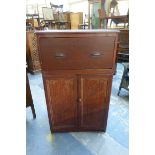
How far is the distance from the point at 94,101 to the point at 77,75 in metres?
0.33

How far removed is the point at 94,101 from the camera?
63.7 inches

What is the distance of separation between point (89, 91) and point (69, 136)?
576 mm

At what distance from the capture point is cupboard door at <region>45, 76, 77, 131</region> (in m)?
1.52

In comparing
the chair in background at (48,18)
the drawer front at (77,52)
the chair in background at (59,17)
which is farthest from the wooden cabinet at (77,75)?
the chair in background at (59,17)

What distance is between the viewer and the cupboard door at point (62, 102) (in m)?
1.52

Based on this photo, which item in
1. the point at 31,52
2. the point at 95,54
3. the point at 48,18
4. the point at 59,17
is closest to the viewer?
the point at 95,54

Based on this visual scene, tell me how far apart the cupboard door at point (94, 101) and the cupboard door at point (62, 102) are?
7 centimetres

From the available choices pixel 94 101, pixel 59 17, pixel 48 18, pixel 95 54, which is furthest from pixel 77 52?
pixel 59 17

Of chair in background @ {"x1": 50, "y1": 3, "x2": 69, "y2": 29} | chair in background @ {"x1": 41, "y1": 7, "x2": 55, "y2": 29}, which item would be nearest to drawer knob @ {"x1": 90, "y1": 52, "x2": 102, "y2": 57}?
chair in background @ {"x1": 41, "y1": 7, "x2": 55, "y2": 29}

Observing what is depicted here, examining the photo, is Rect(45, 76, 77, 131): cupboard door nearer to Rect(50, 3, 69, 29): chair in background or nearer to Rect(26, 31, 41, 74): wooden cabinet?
Rect(26, 31, 41, 74): wooden cabinet

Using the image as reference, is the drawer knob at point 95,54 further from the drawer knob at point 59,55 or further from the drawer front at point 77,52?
the drawer knob at point 59,55

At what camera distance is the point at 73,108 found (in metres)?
1.66

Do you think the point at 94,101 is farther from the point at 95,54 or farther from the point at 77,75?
the point at 95,54
